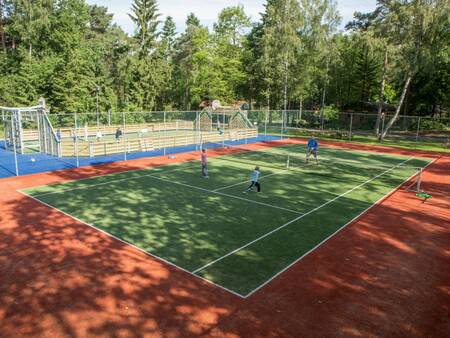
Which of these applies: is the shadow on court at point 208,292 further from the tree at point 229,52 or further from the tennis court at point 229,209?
the tree at point 229,52

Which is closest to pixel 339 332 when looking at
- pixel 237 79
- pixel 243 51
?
pixel 237 79

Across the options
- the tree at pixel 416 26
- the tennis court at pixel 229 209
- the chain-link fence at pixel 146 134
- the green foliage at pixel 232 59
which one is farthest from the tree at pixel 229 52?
the tennis court at pixel 229 209

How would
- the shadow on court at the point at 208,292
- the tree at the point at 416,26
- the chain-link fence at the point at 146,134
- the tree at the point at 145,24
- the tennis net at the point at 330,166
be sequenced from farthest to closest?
the tree at the point at 145,24, the tree at the point at 416,26, the chain-link fence at the point at 146,134, the tennis net at the point at 330,166, the shadow on court at the point at 208,292

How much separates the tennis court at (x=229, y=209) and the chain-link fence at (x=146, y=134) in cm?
679

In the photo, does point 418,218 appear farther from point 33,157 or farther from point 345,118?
point 345,118

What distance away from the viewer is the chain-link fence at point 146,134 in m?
26.9

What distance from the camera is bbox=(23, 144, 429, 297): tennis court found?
10.4 m

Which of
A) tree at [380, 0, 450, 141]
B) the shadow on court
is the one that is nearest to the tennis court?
the shadow on court

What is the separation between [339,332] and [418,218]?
9.31 meters

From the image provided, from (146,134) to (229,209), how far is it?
30.0 metres

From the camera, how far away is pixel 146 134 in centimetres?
4250

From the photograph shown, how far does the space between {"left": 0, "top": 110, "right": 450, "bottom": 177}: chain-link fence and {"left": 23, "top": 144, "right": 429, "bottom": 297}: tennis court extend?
679 cm

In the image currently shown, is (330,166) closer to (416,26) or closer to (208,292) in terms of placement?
(208,292)

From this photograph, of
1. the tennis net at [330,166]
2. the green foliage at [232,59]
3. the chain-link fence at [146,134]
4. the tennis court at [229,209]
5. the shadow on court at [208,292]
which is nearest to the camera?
the shadow on court at [208,292]
